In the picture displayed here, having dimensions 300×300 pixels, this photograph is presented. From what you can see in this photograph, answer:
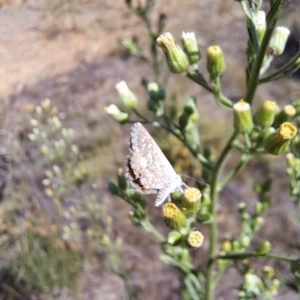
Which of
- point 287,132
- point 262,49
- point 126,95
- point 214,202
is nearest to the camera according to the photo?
point 262,49

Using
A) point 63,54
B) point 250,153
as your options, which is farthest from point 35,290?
point 63,54

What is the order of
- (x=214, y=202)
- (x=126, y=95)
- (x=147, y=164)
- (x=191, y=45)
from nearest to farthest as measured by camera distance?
(x=147, y=164) < (x=191, y=45) < (x=214, y=202) < (x=126, y=95)

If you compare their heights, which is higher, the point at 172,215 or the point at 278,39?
the point at 278,39

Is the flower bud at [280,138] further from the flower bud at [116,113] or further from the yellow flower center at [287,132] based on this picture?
the flower bud at [116,113]

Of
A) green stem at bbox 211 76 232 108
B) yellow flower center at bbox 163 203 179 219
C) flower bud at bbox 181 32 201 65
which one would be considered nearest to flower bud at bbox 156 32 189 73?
flower bud at bbox 181 32 201 65

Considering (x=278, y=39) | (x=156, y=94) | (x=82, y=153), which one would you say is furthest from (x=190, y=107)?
(x=82, y=153)

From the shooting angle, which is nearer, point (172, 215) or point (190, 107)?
point (172, 215)

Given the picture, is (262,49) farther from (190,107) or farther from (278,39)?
(190,107)
